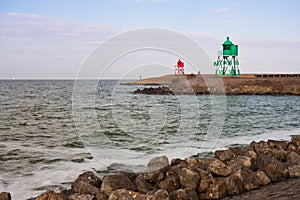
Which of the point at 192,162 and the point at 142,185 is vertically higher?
the point at 192,162

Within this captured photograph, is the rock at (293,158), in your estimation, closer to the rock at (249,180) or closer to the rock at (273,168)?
the rock at (273,168)

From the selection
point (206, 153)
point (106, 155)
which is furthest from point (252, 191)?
point (106, 155)

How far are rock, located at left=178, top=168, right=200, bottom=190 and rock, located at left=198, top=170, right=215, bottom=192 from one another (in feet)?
0.27

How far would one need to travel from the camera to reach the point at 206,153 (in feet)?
39.2

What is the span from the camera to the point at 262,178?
8.13 metres

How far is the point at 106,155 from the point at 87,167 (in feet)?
5.05

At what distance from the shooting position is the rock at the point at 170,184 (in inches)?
295

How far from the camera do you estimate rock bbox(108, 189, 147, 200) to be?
21.3 ft

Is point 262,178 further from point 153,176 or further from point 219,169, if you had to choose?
point 153,176

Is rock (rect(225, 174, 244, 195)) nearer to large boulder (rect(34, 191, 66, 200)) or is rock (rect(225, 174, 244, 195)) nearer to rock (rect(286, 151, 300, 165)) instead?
rock (rect(286, 151, 300, 165))

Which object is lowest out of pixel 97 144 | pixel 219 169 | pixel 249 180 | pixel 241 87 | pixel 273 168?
pixel 97 144

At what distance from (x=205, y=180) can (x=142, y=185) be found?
122 cm

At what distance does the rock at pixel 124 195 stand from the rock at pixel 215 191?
141 cm

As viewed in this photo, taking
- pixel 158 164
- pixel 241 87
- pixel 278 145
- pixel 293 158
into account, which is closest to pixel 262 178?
pixel 293 158
